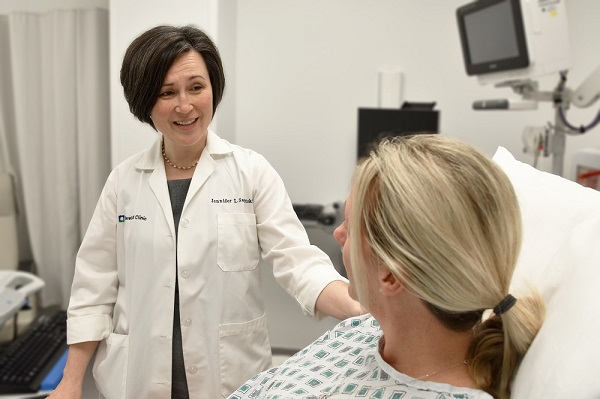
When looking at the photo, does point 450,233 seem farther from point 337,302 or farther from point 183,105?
point 183,105

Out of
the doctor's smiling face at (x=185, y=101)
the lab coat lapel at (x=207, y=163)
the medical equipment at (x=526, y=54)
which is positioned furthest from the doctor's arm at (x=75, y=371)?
the medical equipment at (x=526, y=54)

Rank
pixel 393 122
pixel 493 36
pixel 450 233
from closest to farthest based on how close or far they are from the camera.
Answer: pixel 450 233
pixel 493 36
pixel 393 122

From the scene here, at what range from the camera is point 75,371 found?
130 cm

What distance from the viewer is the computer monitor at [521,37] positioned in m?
2.06

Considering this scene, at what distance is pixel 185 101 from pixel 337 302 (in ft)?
1.81

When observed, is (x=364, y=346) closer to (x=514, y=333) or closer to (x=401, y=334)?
(x=401, y=334)

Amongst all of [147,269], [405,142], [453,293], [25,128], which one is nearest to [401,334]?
[453,293]

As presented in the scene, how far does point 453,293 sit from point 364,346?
0.33 meters

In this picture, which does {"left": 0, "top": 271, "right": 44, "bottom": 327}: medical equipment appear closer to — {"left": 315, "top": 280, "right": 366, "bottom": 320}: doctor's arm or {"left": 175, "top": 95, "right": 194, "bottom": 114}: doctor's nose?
{"left": 175, "top": 95, "right": 194, "bottom": 114}: doctor's nose

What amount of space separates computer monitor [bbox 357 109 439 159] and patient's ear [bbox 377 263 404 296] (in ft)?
5.98

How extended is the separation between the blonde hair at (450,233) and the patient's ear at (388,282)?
2 centimetres

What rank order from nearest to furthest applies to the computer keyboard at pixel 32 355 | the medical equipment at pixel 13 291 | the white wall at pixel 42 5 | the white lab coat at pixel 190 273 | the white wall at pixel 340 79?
the white lab coat at pixel 190 273, the computer keyboard at pixel 32 355, the medical equipment at pixel 13 291, the white wall at pixel 42 5, the white wall at pixel 340 79

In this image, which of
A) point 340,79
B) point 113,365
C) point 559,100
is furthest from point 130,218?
point 340,79

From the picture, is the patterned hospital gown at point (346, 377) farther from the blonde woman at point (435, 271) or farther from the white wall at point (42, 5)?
the white wall at point (42, 5)
